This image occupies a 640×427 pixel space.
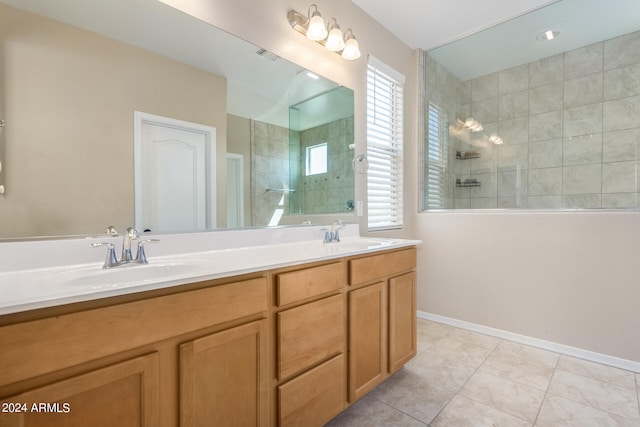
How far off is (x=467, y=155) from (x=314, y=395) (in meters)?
2.90

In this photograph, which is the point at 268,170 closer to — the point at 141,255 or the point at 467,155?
the point at 141,255

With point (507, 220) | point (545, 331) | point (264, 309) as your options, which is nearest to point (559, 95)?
point (507, 220)

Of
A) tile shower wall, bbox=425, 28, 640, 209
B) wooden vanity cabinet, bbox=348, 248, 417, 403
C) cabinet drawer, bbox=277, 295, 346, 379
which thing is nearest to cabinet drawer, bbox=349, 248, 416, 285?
wooden vanity cabinet, bbox=348, 248, 417, 403

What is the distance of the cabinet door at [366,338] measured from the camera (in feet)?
4.70

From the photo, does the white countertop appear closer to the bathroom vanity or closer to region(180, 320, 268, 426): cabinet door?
the bathroom vanity

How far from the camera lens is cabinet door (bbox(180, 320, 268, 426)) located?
0.86m

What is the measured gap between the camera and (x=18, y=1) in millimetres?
988

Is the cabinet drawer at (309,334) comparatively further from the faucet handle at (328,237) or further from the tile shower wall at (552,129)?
the tile shower wall at (552,129)

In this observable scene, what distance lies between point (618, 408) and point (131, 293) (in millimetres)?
2364

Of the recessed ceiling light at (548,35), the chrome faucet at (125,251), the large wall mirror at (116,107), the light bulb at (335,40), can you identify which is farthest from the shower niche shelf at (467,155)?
the chrome faucet at (125,251)

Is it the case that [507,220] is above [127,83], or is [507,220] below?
below

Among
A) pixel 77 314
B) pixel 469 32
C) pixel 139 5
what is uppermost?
pixel 469 32

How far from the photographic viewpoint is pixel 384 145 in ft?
8.37

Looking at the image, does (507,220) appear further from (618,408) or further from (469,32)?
(469,32)
